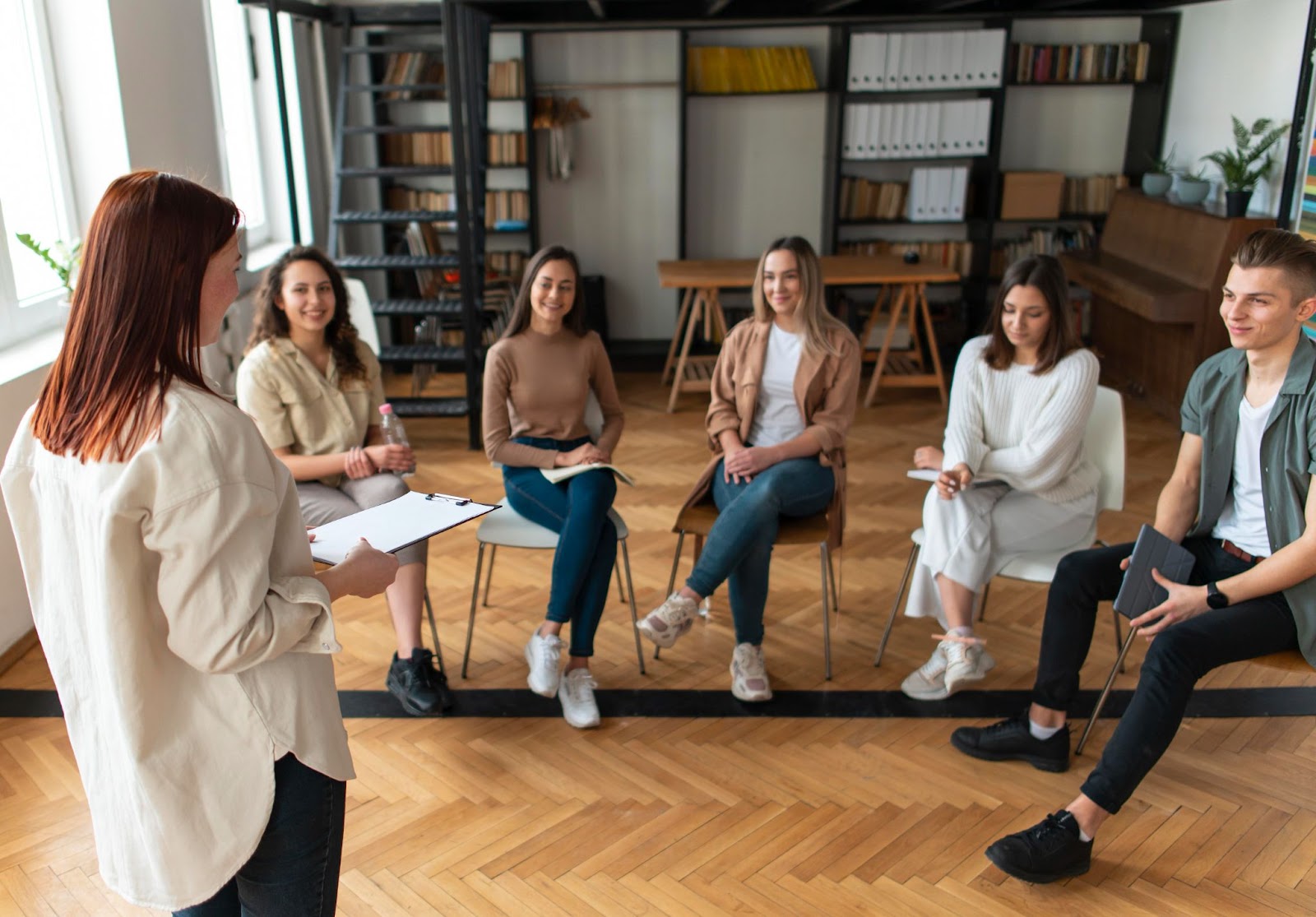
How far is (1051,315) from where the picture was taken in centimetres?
301

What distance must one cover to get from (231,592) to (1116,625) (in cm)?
268

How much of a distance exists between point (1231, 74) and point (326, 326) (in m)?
5.44

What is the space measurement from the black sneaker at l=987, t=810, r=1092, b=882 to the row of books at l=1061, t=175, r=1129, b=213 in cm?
559

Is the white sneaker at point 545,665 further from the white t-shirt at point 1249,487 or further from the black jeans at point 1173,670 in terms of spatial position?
the white t-shirt at point 1249,487

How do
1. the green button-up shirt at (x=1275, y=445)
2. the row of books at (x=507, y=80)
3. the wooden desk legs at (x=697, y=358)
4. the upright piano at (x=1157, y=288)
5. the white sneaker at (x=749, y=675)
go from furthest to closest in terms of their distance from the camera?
the row of books at (x=507, y=80)
the wooden desk legs at (x=697, y=358)
the upright piano at (x=1157, y=288)
the white sneaker at (x=749, y=675)
the green button-up shirt at (x=1275, y=445)

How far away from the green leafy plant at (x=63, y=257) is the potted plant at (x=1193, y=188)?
18.2ft

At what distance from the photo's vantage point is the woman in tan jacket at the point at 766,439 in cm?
303

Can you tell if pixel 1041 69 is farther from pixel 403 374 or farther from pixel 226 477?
pixel 226 477

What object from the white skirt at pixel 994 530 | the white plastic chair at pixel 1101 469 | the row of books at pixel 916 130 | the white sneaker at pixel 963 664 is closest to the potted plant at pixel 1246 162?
the row of books at pixel 916 130

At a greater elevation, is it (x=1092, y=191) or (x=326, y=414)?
(x=1092, y=191)

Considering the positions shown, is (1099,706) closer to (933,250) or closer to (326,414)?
(326,414)

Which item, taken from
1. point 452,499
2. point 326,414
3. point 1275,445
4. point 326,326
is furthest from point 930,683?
point 326,326

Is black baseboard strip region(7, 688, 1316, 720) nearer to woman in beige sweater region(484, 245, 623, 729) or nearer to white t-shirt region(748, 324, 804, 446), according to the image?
woman in beige sweater region(484, 245, 623, 729)

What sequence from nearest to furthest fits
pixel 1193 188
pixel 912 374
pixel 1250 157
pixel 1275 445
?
pixel 1275 445 < pixel 1250 157 < pixel 1193 188 < pixel 912 374
